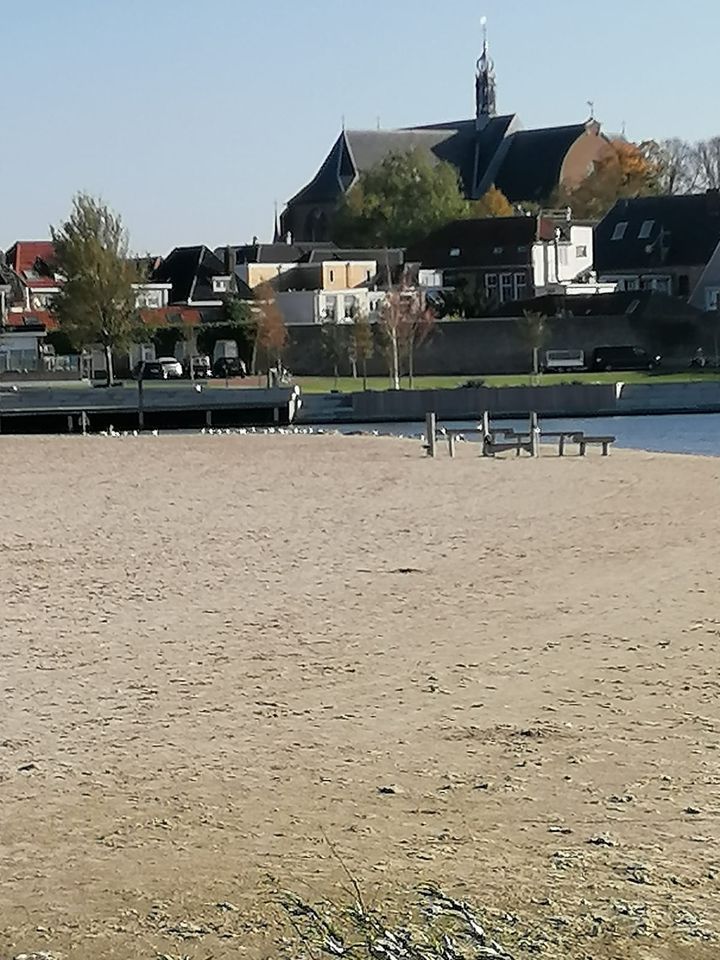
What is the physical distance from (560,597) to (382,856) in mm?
7338

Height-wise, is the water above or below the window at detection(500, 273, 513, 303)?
below

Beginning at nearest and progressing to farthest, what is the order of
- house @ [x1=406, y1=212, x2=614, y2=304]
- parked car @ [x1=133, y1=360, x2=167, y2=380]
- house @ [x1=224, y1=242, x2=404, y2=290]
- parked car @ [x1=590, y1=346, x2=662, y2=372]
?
parked car @ [x1=590, y1=346, x2=662, y2=372] < parked car @ [x1=133, y1=360, x2=167, y2=380] < house @ [x1=224, y1=242, x2=404, y2=290] < house @ [x1=406, y1=212, x2=614, y2=304]

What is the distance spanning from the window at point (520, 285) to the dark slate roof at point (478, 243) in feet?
3.25

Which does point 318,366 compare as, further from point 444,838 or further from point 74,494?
point 444,838

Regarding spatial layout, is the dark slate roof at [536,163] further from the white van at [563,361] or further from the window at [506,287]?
the white van at [563,361]

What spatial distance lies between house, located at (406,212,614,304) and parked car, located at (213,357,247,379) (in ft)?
53.8

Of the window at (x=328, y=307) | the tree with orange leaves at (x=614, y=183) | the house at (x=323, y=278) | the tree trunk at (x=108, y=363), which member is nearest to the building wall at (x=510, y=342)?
the house at (x=323, y=278)

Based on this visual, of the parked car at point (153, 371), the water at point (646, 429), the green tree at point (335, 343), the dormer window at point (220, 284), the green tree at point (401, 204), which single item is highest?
the green tree at point (401, 204)

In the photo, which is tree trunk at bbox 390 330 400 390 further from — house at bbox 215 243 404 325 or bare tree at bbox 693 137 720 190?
bare tree at bbox 693 137 720 190

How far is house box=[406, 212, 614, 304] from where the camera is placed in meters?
84.4

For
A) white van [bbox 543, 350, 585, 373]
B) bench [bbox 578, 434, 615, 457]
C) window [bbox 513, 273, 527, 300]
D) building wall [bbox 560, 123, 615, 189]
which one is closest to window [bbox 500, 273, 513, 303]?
window [bbox 513, 273, 527, 300]

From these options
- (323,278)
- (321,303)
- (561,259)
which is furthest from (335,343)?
(561,259)

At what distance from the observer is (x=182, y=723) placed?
9727 mm

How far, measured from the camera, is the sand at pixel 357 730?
6633 mm
